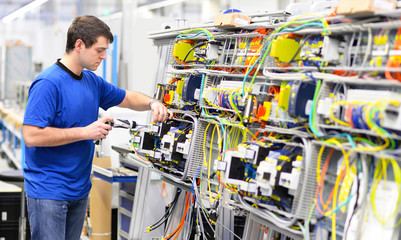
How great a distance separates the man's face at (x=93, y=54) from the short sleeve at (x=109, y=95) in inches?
12.6

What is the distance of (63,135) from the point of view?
2469 millimetres

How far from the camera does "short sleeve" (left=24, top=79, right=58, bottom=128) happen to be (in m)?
2.45

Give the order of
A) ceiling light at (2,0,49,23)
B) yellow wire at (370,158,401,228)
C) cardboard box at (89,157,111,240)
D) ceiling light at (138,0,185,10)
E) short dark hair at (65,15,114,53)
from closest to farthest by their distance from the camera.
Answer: yellow wire at (370,158,401,228), short dark hair at (65,15,114,53), cardboard box at (89,157,111,240), ceiling light at (2,0,49,23), ceiling light at (138,0,185,10)

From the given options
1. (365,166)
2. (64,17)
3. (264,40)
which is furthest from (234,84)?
(64,17)

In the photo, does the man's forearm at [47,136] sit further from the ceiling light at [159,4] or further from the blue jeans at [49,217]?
the ceiling light at [159,4]

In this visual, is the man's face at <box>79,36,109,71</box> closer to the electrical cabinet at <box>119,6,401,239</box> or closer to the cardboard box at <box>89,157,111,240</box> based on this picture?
the electrical cabinet at <box>119,6,401,239</box>

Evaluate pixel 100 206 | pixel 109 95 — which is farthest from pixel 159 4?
pixel 109 95

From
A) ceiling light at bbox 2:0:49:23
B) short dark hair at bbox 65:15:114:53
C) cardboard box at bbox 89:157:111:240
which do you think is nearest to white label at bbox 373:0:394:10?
short dark hair at bbox 65:15:114:53

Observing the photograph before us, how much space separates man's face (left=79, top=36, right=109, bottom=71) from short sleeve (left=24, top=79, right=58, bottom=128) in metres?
0.21

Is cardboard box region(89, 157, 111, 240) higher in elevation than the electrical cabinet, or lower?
lower

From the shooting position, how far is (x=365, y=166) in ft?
5.91

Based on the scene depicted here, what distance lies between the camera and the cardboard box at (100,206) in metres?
4.30

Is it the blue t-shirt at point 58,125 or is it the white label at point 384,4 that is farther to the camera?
the blue t-shirt at point 58,125

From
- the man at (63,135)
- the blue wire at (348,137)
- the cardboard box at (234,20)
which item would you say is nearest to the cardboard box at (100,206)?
the man at (63,135)
